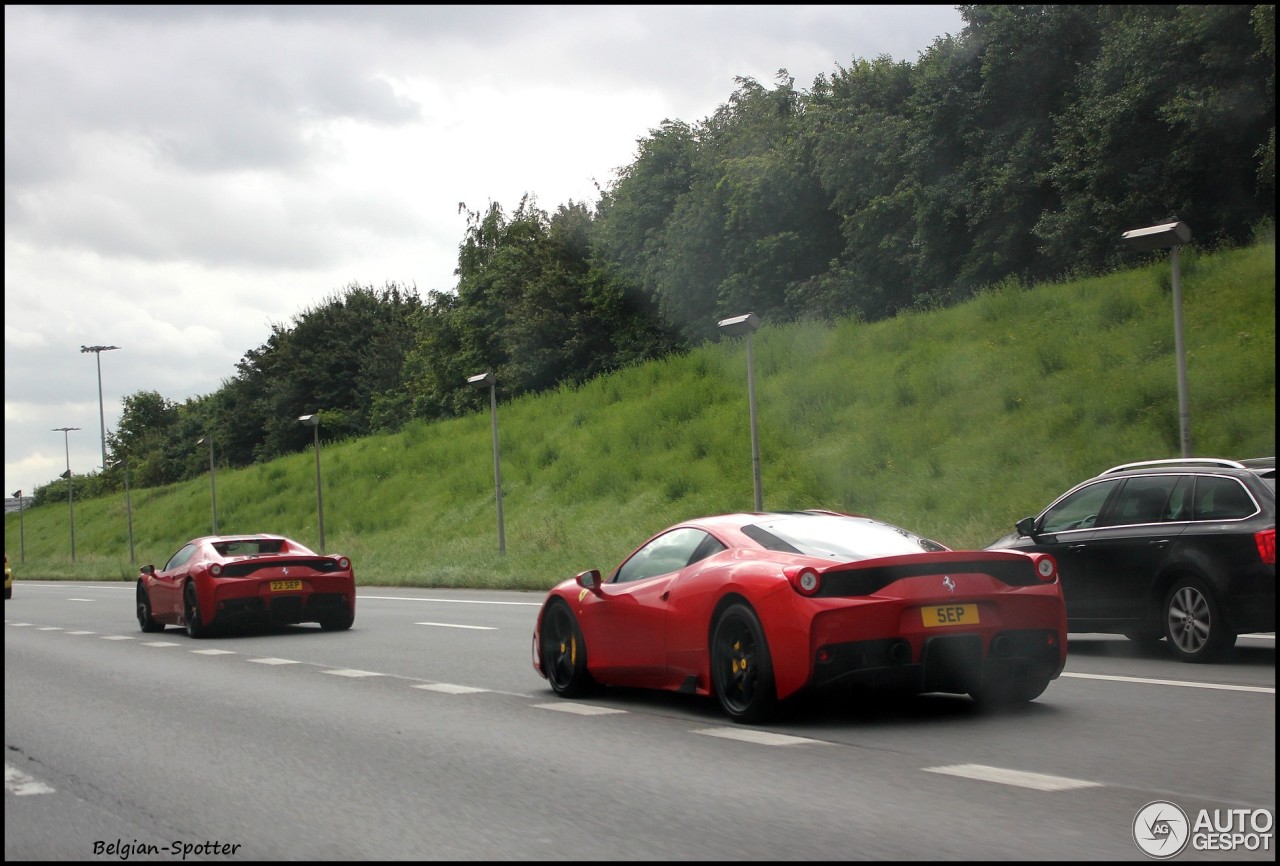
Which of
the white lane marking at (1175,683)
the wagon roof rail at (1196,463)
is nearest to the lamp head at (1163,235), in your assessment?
the wagon roof rail at (1196,463)

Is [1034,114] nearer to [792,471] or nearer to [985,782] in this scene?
[792,471]

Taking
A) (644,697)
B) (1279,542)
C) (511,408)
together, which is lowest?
(644,697)

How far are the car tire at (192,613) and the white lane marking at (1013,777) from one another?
13661mm

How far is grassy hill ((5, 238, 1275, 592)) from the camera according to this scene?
3170cm

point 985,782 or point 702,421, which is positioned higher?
point 702,421

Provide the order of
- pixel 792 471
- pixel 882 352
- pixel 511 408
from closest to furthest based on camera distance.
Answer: pixel 792 471 → pixel 882 352 → pixel 511 408

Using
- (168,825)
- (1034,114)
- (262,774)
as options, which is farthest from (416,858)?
(1034,114)

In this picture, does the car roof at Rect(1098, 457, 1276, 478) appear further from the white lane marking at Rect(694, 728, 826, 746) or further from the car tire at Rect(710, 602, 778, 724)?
the white lane marking at Rect(694, 728, 826, 746)

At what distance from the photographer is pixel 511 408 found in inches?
2473

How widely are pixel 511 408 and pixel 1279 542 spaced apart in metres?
53.1

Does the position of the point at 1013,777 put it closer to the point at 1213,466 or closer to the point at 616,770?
the point at 616,770

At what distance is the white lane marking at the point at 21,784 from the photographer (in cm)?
756

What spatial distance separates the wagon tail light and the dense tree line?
3304 centimetres

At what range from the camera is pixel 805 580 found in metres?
8.58
